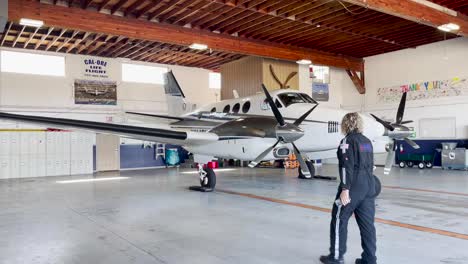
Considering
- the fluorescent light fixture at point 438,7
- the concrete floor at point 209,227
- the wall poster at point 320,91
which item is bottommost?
the concrete floor at point 209,227

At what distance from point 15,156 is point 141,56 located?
7.91 metres

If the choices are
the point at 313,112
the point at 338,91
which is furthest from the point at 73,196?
the point at 338,91

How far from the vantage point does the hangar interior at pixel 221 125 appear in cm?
537

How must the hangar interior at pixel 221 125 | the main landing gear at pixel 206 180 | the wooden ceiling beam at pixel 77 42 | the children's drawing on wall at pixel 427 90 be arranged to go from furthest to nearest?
the children's drawing on wall at pixel 427 90 → the wooden ceiling beam at pixel 77 42 → the main landing gear at pixel 206 180 → the hangar interior at pixel 221 125

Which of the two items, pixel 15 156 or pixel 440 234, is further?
pixel 15 156

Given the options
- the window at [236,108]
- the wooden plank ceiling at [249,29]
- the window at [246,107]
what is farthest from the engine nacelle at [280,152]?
the wooden plank ceiling at [249,29]

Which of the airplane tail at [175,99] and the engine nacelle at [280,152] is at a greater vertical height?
the airplane tail at [175,99]

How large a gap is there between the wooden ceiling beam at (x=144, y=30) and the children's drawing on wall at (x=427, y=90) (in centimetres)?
407

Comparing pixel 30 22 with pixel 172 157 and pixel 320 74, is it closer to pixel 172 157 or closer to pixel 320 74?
pixel 172 157

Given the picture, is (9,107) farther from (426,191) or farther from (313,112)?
(426,191)

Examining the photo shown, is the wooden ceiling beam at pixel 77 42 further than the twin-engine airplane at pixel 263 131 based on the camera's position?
Yes

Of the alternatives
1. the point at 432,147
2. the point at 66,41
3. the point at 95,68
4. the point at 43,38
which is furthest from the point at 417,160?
the point at 43,38

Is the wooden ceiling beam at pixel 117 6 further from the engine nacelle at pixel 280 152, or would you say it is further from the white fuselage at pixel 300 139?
the engine nacelle at pixel 280 152

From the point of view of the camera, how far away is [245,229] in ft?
18.9
